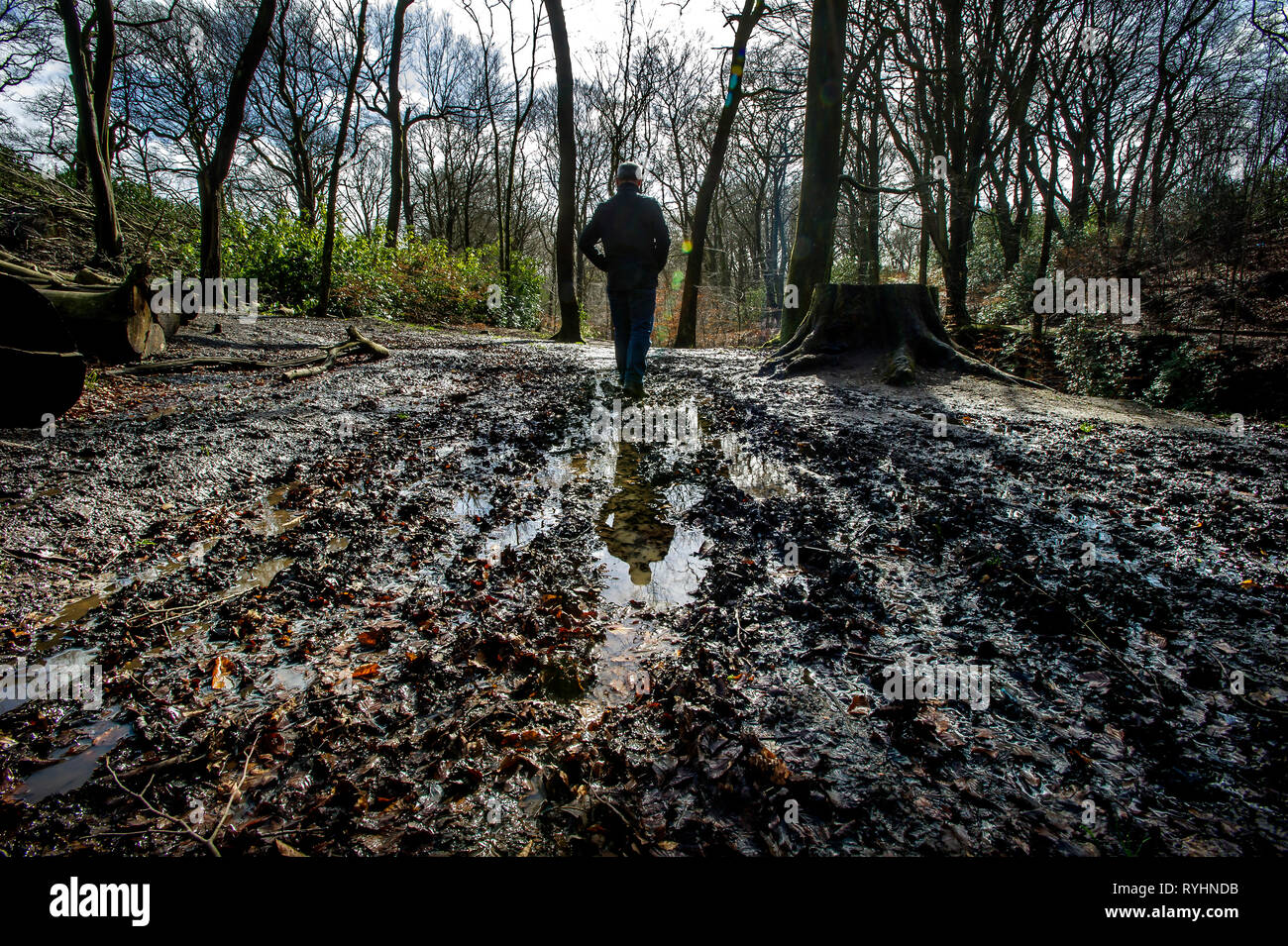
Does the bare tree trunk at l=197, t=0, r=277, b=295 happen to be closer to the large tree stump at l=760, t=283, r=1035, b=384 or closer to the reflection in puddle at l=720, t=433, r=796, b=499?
the large tree stump at l=760, t=283, r=1035, b=384

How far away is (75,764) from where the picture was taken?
1.38 m

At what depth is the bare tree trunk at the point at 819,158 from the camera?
7.60 m

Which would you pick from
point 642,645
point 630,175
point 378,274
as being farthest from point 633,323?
point 378,274

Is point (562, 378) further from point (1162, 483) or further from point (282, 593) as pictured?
point (1162, 483)

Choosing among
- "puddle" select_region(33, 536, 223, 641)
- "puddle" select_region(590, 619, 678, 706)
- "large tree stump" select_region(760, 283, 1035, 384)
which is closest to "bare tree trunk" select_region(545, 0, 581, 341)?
"large tree stump" select_region(760, 283, 1035, 384)

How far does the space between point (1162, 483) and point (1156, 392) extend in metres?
3.72

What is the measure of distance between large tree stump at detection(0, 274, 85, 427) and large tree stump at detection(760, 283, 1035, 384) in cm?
646

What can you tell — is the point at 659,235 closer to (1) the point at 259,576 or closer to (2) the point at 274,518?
(2) the point at 274,518

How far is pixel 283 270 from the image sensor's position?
532 inches

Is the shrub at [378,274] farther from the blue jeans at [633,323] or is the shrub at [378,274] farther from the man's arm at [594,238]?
the blue jeans at [633,323]

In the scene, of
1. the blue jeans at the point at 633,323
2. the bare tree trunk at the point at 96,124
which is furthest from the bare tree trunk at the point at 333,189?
the blue jeans at the point at 633,323

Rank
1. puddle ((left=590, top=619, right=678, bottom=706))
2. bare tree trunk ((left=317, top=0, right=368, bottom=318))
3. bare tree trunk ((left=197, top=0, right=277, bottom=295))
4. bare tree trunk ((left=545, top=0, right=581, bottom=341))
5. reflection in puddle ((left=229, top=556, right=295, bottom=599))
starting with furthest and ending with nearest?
bare tree trunk ((left=317, top=0, right=368, bottom=318)) → bare tree trunk ((left=545, top=0, right=581, bottom=341)) → bare tree trunk ((left=197, top=0, right=277, bottom=295)) → reflection in puddle ((left=229, top=556, right=295, bottom=599)) → puddle ((left=590, top=619, right=678, bottom=706))

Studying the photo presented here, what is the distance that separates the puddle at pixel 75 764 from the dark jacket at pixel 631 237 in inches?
201

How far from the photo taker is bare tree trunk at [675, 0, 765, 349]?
11438 millimetres
